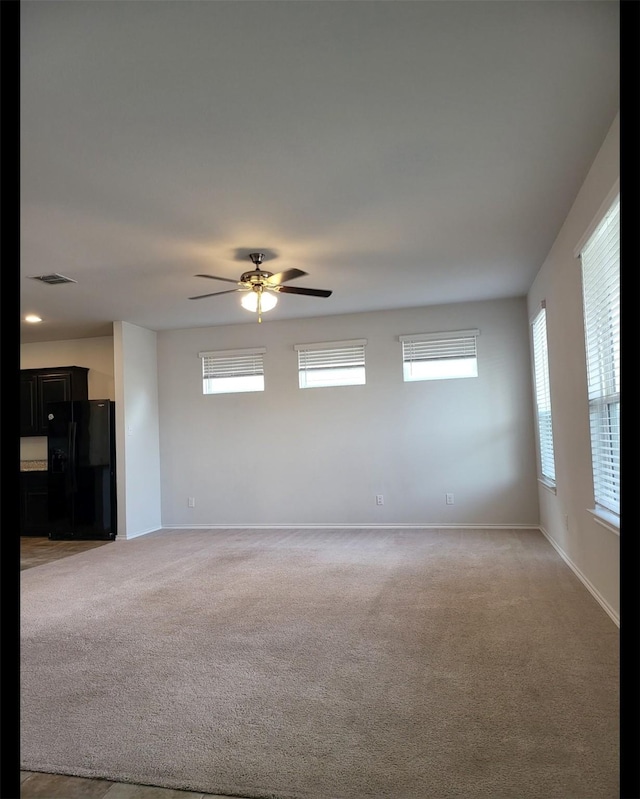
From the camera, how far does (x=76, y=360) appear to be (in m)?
7.85

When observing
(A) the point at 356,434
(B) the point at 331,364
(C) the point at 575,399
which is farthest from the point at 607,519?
(B) the point at 331,364

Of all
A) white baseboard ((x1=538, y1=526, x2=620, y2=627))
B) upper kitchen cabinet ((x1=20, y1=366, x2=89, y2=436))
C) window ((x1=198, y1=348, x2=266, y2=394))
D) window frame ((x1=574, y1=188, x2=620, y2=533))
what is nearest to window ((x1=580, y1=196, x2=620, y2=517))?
window frame ((x1=574, y1=188, x2=620, y2=533))

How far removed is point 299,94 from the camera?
94.0 inches

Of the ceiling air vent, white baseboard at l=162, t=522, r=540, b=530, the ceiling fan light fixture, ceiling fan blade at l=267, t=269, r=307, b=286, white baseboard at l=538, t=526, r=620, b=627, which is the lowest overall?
white baseboard at l=162, t=522, r=540, b=530

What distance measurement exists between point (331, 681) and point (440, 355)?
473 centimetres

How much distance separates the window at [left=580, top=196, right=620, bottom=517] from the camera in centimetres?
299

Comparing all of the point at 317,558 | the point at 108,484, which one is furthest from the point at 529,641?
the point at 108,484

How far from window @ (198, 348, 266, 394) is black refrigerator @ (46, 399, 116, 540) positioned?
1.30 m

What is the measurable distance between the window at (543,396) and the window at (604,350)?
5.41 feet

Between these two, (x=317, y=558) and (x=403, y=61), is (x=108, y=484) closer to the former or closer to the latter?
(x=317, y=558)

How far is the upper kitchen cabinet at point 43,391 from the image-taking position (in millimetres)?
7488

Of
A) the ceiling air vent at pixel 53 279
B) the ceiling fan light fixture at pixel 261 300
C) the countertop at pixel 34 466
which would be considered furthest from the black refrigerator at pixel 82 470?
the ceiling fan light fixture at pixel 261 300

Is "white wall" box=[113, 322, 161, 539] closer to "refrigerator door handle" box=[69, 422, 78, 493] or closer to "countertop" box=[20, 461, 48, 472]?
"refrigerator door handle" box=[69, 422, 78, 493]

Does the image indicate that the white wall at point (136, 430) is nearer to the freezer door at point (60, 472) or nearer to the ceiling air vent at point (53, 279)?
the freezer door at point (60, 472)
